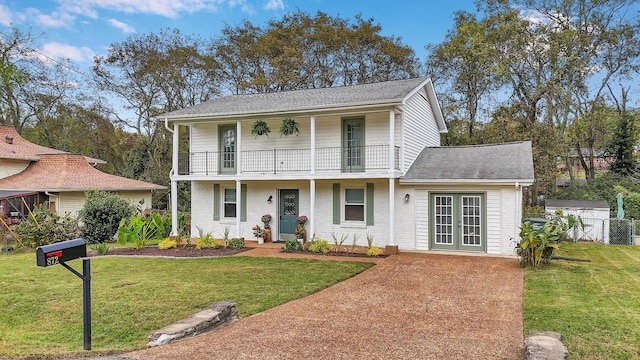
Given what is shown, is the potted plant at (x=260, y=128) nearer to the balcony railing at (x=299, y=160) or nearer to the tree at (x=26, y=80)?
the balcony railing at (x=299, y=160)

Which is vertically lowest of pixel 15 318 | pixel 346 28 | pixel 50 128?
pixel 15 318

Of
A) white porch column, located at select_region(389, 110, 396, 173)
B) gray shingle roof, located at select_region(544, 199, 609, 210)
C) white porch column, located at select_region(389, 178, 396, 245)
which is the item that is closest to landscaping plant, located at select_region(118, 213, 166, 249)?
white porch column, located at select_region(389, 178, 396, 245)

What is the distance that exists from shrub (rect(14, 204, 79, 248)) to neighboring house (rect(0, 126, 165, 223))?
9.18 feet

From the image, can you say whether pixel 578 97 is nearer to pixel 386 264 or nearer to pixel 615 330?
pixel 386 264

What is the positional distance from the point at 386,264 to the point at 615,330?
5.61 m

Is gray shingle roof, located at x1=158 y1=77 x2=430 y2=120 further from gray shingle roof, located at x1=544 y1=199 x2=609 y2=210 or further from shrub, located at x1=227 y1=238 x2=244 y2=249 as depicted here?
gray shingle roof, located at x1=544 y1=199 x2=609 y2=210

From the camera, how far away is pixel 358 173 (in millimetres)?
12758

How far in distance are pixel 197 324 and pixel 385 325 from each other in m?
2.62

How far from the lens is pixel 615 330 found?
17.6 feet

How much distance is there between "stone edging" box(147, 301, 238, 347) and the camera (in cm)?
498

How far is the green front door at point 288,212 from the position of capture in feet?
48.6

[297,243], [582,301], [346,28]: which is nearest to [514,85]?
[346,28]

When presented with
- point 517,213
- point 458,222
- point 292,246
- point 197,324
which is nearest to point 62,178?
point 292,246

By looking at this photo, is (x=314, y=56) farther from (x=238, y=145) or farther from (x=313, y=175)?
(x=313, y=175)
